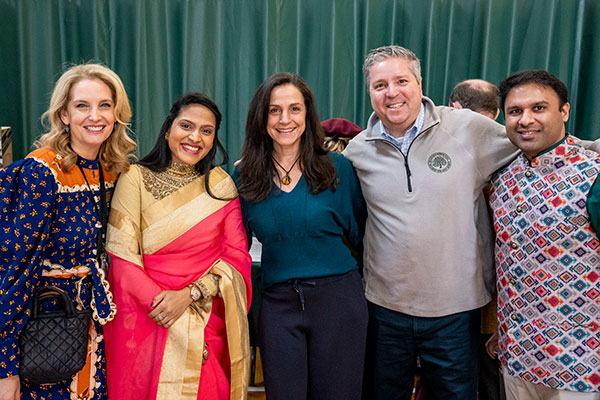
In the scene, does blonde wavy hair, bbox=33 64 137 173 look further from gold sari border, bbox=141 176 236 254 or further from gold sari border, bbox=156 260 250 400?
gold sari border, bbox=156 260 250 400

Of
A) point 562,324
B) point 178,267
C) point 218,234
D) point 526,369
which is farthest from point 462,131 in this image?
point 178,267

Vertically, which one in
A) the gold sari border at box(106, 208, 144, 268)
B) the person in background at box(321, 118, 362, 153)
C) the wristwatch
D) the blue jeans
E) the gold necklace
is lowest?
the blue jeans

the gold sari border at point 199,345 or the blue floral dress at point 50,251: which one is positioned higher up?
the blue floral dress at point 50,251

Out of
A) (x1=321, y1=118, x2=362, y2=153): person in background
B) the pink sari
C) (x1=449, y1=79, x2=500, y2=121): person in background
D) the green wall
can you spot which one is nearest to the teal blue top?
the pink sari

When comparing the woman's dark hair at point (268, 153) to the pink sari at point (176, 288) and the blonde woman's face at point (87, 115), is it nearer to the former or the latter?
the pink sari at point (176, 288)

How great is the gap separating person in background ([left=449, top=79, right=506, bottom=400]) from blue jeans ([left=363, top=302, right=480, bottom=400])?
0.35ft

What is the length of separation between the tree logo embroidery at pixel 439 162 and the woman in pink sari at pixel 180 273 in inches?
29.3

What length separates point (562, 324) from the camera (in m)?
1.43

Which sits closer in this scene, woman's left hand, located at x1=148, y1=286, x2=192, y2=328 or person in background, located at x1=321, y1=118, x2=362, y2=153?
woman's left hand, located at x1=148, y1=286, x2=192, y2=328

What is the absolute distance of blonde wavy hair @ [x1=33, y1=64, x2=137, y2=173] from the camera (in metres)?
1.52

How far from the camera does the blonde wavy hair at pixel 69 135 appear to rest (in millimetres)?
1521

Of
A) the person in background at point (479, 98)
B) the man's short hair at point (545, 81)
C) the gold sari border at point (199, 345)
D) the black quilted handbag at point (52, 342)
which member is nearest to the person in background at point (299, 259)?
the gold sari border at point (199, 345)

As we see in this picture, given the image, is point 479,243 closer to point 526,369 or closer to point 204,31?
point 526,369

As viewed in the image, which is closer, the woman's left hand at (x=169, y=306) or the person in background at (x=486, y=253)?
the woman's left hand at (x=169, y=306)
